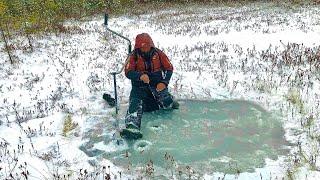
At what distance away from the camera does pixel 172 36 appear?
626 inches

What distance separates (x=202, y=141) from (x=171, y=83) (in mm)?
3046

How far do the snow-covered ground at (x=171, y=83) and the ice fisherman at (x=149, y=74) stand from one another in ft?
2.61

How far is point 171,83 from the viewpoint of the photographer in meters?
10.2

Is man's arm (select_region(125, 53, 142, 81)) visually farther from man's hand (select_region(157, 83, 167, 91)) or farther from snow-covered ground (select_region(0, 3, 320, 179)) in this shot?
snow-covered ground (select_region(0, 3, 320, 179))

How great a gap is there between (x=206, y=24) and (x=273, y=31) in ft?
11.5

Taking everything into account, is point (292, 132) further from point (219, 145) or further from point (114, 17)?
point (114, 17)

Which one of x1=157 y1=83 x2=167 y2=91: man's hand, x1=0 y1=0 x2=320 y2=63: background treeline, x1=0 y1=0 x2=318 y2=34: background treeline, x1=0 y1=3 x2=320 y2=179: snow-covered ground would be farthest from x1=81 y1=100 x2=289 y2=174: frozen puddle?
x1=0 y1=0 x2=318 y2=34: background treeline

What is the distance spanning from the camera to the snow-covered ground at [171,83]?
256 inches

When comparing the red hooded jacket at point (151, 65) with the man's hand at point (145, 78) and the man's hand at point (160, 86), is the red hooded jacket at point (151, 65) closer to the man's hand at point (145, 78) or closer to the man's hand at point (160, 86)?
the man's hand at point (160, 86)

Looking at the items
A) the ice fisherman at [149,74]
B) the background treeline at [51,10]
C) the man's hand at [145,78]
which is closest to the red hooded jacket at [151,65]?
the ice fisherman at [149,74]

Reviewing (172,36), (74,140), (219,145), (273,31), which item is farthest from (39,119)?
(273,31)

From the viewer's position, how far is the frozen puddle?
6.69 metres

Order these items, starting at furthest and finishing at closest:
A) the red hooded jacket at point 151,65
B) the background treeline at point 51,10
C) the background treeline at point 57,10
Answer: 1. the background treeline at point 51,10
2. the background treeline at point 57,10
3. the red hooded jacket at point 151,65

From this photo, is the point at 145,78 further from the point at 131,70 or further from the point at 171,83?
the point at 171,83
